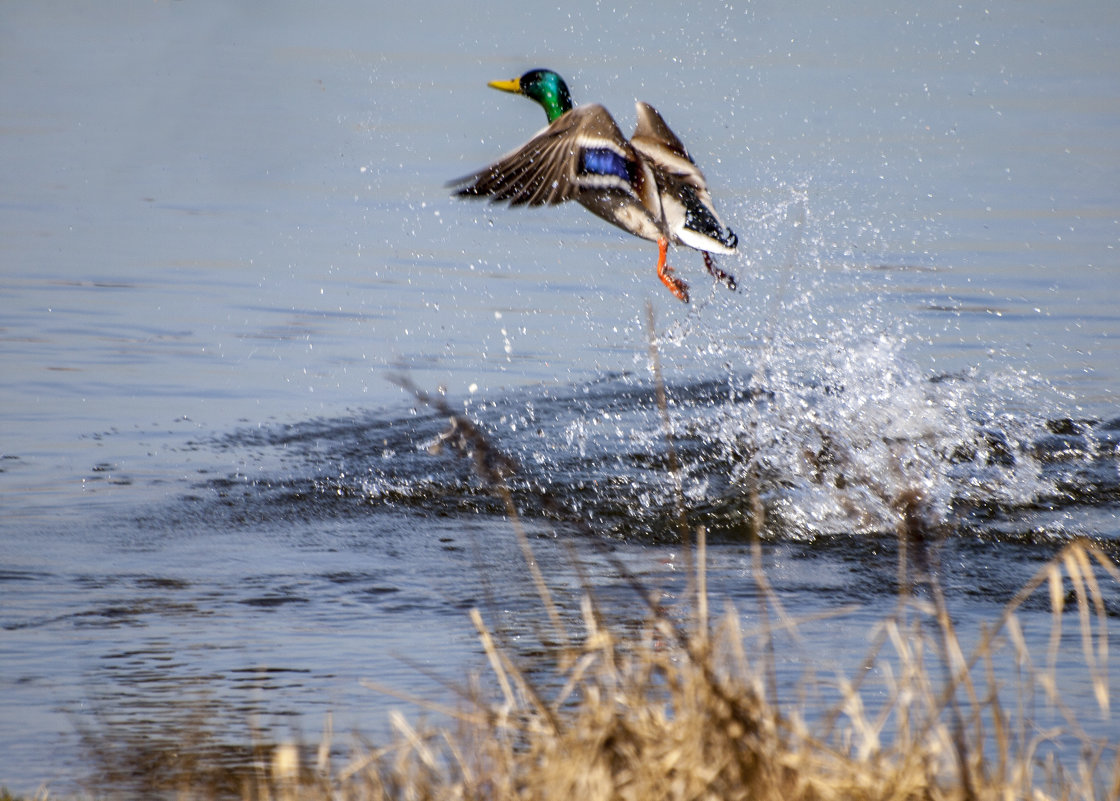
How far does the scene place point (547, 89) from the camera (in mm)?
7574

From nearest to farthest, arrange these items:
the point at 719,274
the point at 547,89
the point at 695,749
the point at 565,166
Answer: the point at 695,749
the point at 565,166
the point at 719,274
the point at 547,89

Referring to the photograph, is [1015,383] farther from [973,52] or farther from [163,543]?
[973,52]

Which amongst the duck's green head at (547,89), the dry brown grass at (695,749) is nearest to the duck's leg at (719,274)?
the duck's green head at (547,89)

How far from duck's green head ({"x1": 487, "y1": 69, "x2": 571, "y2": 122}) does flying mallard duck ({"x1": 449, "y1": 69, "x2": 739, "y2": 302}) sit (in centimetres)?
59

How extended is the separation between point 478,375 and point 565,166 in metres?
1.96

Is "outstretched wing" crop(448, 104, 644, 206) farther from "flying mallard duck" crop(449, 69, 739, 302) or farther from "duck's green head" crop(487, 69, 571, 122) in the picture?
"duck's green head" crop(487, 69, 571, 122)

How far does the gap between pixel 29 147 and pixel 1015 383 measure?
8.22 meters

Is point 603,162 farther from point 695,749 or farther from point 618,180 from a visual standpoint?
point 695,749

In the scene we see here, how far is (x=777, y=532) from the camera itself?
5.65 metres

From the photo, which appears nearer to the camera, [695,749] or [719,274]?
[695,749]

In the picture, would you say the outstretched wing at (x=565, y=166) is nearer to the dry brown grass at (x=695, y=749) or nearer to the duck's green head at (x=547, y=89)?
the duck's green head at (x=547, y=89)

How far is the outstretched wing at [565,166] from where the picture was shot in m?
6.01

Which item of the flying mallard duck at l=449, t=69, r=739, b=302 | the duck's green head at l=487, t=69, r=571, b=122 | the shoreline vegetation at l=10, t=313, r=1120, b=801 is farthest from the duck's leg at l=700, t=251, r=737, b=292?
the shoreline vegetation at l=10, t=313, r=1120, b=801

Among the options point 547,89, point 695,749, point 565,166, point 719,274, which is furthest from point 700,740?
point 547,89
